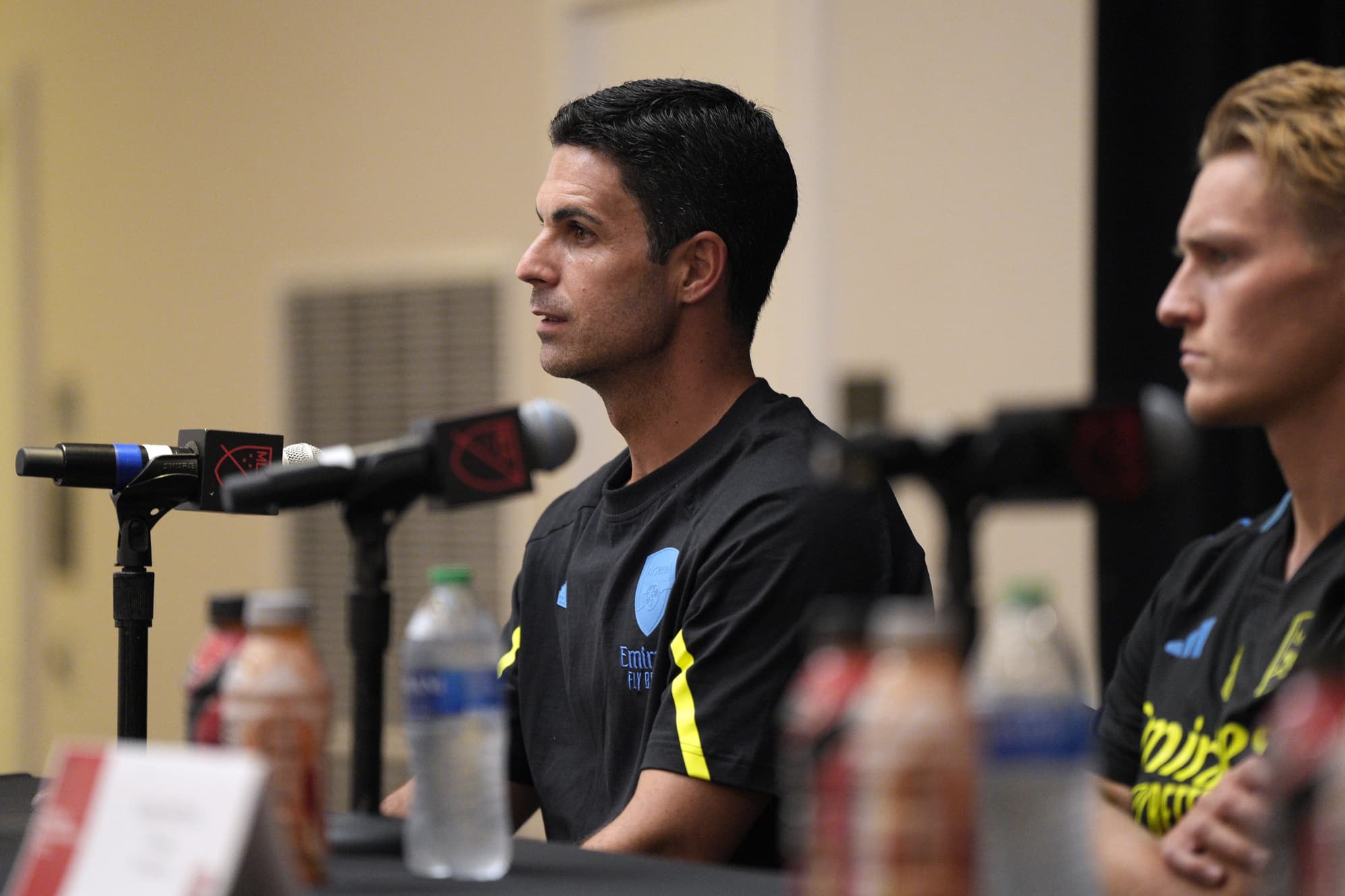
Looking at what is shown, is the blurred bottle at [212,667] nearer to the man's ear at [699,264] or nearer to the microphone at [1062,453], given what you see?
the microphone at [1062,453]

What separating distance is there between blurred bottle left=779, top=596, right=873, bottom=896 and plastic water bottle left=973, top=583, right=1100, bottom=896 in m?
0.06

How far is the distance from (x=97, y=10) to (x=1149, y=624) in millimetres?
3837

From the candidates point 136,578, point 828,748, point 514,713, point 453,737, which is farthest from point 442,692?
point 514,713

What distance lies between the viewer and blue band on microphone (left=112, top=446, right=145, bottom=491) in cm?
140

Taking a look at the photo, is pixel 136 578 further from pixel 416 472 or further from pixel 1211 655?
pixel 1211 655

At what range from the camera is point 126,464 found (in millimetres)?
1400

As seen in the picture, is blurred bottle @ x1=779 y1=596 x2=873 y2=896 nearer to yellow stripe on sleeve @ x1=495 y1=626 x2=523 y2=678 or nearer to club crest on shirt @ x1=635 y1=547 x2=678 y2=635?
club crest on shirt @ x1=635 y1=547 x2=678 y2=635

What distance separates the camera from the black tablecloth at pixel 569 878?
3.41 ft

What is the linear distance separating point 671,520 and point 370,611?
0.72m

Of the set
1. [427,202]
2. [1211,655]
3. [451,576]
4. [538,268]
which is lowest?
[1211,655]

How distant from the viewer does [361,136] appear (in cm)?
401

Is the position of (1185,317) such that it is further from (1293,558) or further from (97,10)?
(97,10)

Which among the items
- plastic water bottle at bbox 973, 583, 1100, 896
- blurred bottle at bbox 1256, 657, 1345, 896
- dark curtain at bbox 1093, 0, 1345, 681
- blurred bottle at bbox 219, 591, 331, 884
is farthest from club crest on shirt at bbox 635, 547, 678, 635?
dark curtain at bbox 1093, 0, 1345, 681

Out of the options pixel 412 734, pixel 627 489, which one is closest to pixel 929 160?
pixel 627 489
